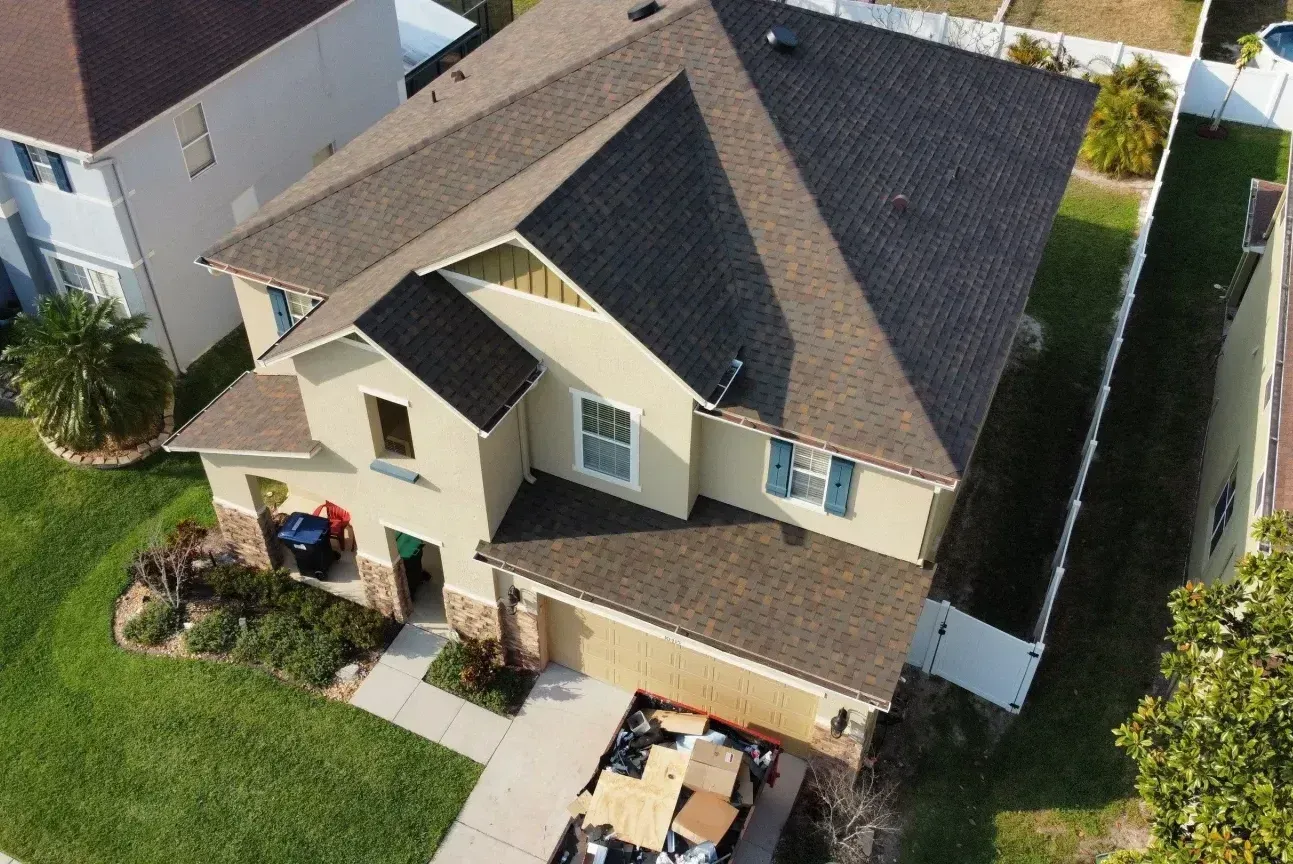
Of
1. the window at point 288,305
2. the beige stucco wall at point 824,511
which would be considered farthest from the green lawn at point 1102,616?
the window at point 288,305

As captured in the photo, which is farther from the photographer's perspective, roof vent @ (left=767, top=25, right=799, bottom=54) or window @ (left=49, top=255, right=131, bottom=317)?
window @ (left=49, top=255, right=131, bottom=317)

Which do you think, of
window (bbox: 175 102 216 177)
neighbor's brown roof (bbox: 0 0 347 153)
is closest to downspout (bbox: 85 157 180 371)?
neighbor's brown roof (bbox: 0 0 347 153)

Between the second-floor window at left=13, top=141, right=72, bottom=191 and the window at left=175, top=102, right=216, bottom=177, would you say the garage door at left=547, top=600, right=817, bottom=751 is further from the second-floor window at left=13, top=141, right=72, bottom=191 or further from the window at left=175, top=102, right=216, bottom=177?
the second-floor window at left=13, top=141, right=72, bottom=191

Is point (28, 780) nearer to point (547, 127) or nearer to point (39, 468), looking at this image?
point (39, 468)

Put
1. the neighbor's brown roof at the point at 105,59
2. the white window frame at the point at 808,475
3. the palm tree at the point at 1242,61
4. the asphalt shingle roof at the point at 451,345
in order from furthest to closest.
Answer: the palm tree at the point at 1242,61 < the neighbor's brown roof at the point at 105,59 < the white window frame at the point at 808,475 < the asphalt shingle roof at the point at 451,345

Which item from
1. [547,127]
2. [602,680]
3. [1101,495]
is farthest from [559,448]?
[1101,495]

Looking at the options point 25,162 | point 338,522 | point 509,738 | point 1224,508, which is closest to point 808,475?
point 509,738

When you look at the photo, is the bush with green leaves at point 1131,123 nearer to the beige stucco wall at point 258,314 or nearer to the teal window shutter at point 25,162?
the beige stucco wall at point 258,314
